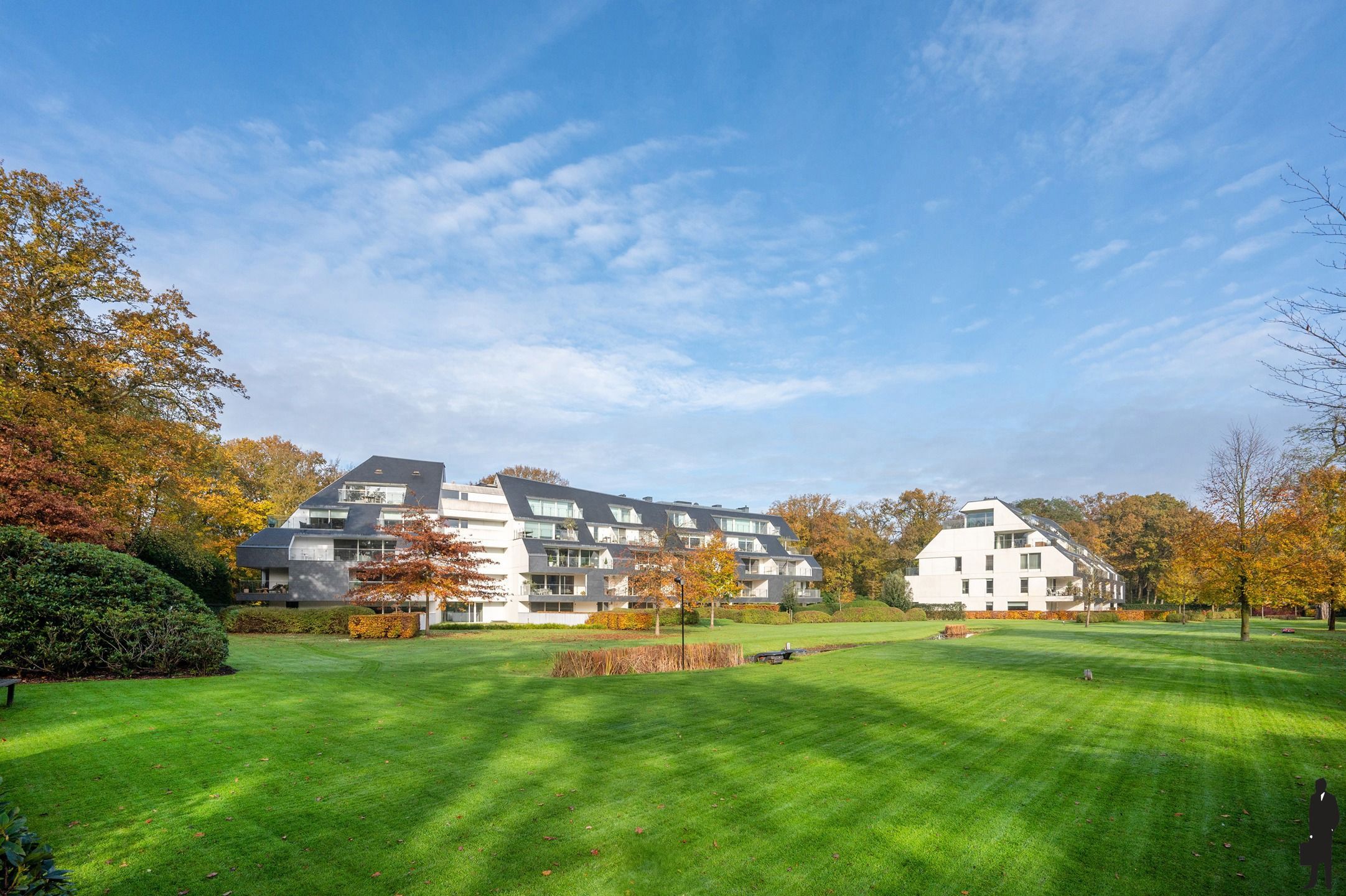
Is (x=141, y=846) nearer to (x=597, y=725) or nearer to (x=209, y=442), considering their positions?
(x=597, y=725)

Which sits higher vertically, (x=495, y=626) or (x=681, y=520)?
(x=681, y=520)

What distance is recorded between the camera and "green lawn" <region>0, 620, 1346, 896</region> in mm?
5484

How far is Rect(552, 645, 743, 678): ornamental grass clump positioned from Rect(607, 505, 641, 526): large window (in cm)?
3673

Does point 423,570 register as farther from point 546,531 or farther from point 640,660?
point 640,660

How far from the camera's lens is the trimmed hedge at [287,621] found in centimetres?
2927

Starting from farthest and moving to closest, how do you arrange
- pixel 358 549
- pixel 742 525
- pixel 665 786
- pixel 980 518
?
pixel 742 525 → pixel 980 518 → pixel 358 549 → pixel 665 786

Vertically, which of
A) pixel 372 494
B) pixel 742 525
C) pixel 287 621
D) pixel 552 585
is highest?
pixel 372 494

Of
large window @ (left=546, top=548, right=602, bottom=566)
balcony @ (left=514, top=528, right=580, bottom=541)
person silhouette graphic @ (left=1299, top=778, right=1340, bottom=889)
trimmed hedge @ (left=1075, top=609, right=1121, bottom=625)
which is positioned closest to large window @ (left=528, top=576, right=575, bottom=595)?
large window @ (left=546, top=548, right=602, bottom=566)

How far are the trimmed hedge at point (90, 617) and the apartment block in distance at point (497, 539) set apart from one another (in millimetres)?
20332

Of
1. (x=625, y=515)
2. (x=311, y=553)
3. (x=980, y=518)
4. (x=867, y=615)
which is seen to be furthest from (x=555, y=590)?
(x=980, y=518)

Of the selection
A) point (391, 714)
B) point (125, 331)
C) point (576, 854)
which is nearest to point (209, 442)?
point (125, 331)

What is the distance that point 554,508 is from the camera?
171 feet

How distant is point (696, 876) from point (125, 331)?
26.8m

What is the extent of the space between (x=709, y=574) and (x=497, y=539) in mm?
15907
